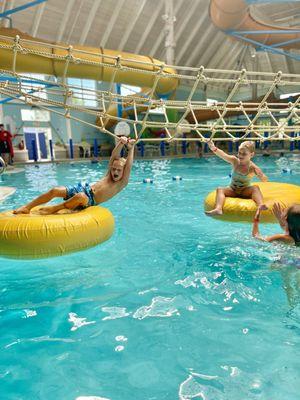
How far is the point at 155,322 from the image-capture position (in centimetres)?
207

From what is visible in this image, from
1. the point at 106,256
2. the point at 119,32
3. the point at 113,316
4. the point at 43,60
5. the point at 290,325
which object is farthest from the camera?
the point at 119,32

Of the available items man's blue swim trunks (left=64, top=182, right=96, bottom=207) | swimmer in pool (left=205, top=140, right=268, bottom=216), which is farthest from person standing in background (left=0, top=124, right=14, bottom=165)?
swimmer in pool (left=205, top=140, right=268, bottom=216)

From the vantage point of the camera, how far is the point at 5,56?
5.84 meters

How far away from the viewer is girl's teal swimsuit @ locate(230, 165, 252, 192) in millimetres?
3689

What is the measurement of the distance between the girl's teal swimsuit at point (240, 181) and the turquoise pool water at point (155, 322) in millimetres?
566

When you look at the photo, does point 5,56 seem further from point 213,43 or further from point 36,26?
point 213,43

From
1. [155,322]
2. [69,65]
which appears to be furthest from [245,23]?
[155,322]

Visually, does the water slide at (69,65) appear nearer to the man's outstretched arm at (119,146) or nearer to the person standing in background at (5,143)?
the man's outstretched arm at (119,146)

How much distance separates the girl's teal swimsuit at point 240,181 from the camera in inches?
145

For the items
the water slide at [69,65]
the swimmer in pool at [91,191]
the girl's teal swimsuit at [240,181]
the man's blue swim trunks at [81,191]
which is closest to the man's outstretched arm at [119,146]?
the swimmer in pool at [91,191]

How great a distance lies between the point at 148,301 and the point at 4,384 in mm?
1039

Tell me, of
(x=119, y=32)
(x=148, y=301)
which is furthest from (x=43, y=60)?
(x=119, y=32)

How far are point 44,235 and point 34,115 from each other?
602 inches

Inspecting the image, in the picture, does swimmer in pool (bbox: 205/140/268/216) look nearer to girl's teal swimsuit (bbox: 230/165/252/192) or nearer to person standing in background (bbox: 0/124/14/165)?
girl's teal swimsuit (bbox: 230/165/252/192)
